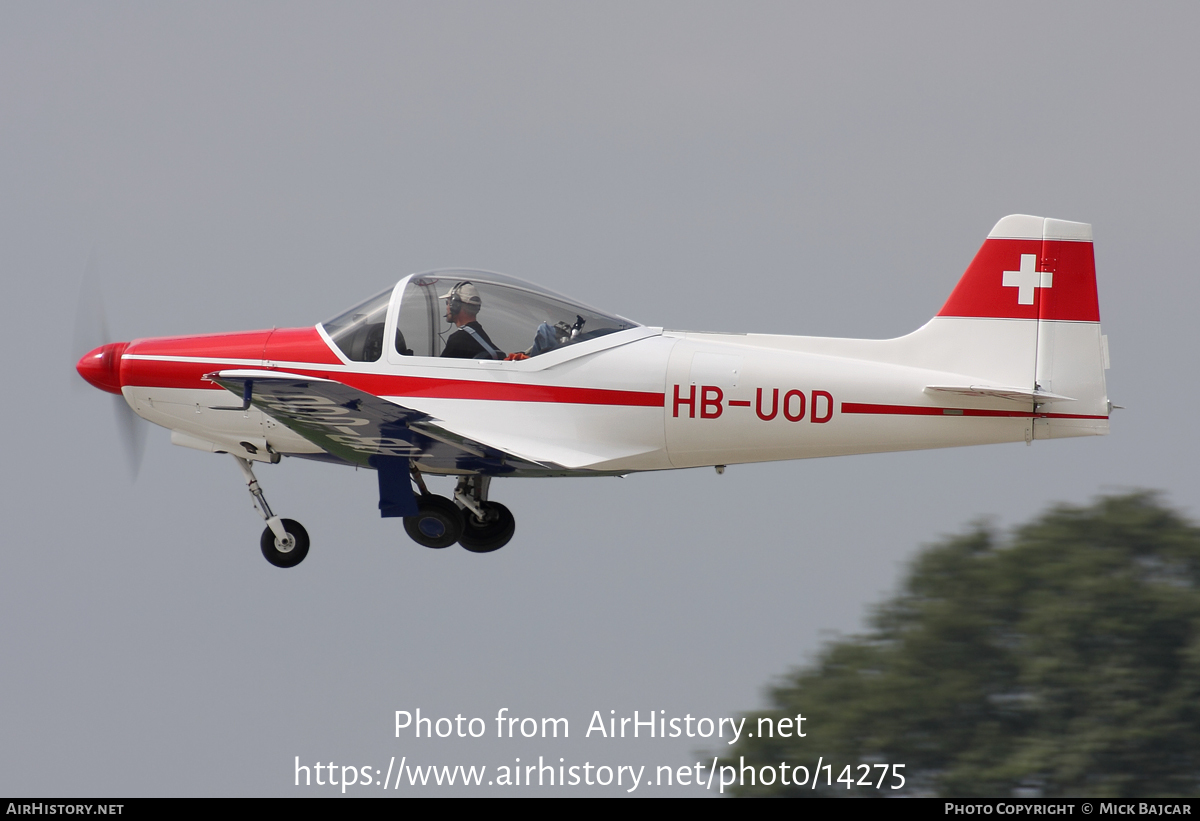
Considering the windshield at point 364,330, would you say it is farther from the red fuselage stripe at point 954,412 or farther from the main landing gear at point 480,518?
the red fuselage stripe at point 954,412

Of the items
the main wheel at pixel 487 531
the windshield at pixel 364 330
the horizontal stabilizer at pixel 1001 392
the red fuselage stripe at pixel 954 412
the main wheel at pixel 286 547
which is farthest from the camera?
the main wheel at pixel 487 531

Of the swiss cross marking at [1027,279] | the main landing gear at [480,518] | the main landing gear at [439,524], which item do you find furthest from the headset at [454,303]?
the swiss cross marking at [1027,279]

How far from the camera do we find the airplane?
991 centimetres

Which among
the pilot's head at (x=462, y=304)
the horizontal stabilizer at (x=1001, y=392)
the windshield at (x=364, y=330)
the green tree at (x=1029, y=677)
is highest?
the pilot's head at (x=462, y=304)

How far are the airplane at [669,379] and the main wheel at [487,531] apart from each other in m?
0.63

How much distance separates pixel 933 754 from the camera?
66.1ft

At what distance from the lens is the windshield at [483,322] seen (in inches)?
403

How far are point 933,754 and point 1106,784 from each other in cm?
256

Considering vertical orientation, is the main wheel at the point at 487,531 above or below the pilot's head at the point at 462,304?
below

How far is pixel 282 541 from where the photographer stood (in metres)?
10.8

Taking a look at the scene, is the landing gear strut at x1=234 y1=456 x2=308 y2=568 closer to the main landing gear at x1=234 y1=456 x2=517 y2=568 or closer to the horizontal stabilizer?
the main landing gear at x1=234 y1=456 x2=517 y2=568

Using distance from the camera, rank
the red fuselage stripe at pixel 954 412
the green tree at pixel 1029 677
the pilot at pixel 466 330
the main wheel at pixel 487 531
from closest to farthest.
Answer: the red fuselage stripe at pixel 954 412, the pilot at pixel 466 330, the main wheel at pixel 487 531, the green tree at pixel 1029 677
